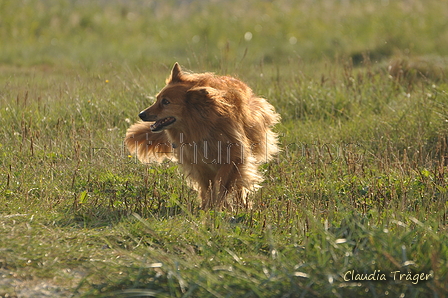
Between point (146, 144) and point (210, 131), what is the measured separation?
37.8 inches

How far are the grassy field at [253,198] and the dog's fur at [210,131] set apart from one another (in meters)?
0.21

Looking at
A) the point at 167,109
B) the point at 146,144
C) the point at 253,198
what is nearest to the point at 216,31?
the point at 146,144

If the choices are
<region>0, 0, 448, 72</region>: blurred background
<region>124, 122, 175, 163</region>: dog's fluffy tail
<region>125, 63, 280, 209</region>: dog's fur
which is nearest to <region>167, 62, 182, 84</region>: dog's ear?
<region>125, 63, 280, 209</region>: dog's fur

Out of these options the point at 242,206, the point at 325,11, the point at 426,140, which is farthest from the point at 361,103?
the point at 325,11

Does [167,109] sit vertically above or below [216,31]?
above

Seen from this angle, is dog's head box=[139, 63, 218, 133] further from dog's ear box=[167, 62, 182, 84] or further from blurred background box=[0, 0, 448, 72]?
blurred background box=[0, 0, 448, 72]

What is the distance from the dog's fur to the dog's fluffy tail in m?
Answer: 0.33

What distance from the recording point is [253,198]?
193 inches

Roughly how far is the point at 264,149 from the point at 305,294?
2739 mm

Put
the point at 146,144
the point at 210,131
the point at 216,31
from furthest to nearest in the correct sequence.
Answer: the point at 216,31
the point at 146,144
the point at 210,131

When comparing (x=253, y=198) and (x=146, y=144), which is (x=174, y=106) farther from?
(x=253, y=198)

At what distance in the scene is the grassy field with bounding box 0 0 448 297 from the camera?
301 cm

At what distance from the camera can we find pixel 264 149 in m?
5.51

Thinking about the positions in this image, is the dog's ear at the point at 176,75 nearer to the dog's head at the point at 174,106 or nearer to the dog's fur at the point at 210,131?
the dog's fur at the point at 210,131
